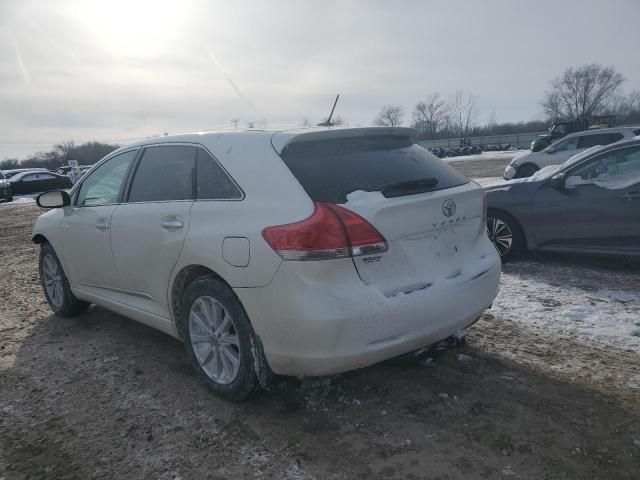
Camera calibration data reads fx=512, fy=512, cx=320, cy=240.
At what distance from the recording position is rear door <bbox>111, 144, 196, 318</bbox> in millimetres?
3354

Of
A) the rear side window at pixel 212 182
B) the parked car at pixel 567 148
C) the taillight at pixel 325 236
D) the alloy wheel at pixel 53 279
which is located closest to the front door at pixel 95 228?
the alloy wheel at pixel 53 279

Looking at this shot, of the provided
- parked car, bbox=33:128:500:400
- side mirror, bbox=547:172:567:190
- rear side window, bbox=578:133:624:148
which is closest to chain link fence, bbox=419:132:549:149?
rear side window, bbox=578:133:624:148

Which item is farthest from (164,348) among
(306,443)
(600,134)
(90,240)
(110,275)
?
(600,134)

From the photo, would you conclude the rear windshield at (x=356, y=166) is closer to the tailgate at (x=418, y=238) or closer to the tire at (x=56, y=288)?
the tailgate at (x=418, y=238)

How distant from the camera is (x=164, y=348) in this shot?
13.5 ft

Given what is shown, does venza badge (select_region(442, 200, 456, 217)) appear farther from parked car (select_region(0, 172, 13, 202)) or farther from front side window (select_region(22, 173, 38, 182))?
front side window (select_region(22, 173, 38, 182))

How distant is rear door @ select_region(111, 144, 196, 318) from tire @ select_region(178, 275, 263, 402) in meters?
0.29

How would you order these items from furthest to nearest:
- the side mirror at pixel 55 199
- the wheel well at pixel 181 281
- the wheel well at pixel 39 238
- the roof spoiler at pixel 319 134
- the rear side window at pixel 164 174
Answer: the wheel well at pixel 39 238 → the side mirror at pixel 55 199 → the rear side window at pixel 164 174 → the wheel well at pixel 181 281 → the roof spoiler at pixel 319 134

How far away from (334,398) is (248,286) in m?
0.94

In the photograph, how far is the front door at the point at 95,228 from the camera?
4.06 metres

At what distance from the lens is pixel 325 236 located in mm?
2613

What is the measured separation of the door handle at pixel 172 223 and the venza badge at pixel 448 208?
5.39 ft

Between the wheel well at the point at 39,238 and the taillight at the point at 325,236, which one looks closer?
the taillight at the point at 325,236

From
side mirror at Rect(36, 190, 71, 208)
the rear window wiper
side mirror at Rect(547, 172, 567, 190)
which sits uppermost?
the rear window wiper
